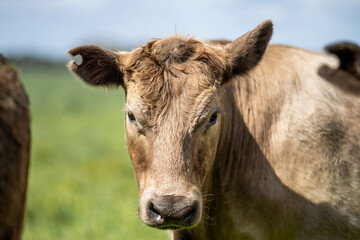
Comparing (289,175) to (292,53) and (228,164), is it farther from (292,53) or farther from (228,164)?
(292,53)

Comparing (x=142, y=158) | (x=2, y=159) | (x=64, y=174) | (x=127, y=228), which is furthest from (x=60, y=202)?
(x=142, y=158)

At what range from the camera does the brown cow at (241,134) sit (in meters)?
3.80

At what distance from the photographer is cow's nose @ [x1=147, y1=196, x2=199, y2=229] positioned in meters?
3.34

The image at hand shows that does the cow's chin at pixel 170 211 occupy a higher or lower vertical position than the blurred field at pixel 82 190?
higher

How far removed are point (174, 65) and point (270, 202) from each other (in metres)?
1.65

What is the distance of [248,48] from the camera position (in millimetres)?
4305

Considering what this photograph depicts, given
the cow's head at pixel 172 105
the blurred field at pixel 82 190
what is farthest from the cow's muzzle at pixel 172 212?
the blurred field at pixel 82 190

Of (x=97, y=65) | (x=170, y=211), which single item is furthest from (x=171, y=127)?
(x=97, y=65)

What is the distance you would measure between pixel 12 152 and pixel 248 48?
258 centimetres

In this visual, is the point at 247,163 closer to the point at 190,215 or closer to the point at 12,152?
the point at 190,215

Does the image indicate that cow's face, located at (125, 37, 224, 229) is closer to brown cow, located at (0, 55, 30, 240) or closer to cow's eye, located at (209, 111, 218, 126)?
cow's eye, located at (209, 111, 218, 126)

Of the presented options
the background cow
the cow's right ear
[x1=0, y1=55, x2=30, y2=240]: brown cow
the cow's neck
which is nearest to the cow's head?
the cow's right ear

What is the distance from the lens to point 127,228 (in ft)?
26.4

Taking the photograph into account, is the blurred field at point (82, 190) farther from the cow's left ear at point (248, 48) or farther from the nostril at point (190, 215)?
the cow's left ear at point (248, 48)
